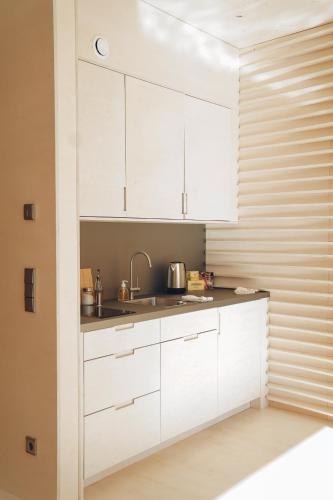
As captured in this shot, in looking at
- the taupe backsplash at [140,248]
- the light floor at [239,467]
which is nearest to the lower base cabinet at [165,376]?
the light floor at [239,467]

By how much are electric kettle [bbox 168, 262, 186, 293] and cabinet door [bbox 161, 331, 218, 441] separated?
1.66 feet

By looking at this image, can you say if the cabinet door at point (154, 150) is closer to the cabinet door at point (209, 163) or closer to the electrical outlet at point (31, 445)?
the cabinet door at point (209, 163)

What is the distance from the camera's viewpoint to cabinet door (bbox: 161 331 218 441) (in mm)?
3102

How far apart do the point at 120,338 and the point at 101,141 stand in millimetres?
1103

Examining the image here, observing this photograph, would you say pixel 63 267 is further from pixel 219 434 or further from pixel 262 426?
pixel 262 426

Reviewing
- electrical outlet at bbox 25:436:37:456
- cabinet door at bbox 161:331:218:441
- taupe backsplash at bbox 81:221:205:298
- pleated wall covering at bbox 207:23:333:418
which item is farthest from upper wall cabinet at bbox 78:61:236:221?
electrical outlet at bbox 25:436:37:456

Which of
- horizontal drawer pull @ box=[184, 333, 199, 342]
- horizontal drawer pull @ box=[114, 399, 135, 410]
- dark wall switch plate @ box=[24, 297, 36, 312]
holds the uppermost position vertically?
dark wall switch plate @ box=[24, 297, 36, 312]

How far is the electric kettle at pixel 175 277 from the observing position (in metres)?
3.81

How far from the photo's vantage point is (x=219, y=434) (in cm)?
344

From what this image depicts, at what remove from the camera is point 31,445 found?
257 cm

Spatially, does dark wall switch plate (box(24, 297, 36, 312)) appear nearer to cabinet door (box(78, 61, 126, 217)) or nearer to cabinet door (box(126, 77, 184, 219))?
cabinet door (box(78, 61, 126, 217))

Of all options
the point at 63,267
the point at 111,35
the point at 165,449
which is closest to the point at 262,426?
the point at 165,449

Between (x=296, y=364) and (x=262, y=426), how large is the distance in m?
0.53

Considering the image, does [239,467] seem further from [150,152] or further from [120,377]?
[150,152]
